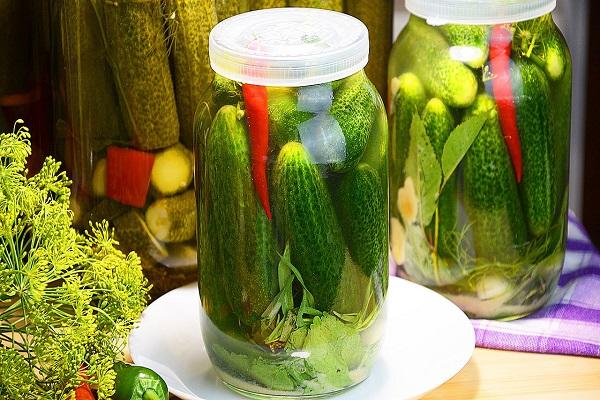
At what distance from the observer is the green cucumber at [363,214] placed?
2.59ft

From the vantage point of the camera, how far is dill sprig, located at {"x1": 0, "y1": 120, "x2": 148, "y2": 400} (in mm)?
677

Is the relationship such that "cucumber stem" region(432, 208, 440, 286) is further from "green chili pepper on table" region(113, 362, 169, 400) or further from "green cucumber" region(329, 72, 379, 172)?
"green chili pepper on table" region(113, 362, 169, 400)

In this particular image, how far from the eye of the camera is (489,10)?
89 centimetres

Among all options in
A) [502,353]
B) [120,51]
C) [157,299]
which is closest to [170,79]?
[120,51]

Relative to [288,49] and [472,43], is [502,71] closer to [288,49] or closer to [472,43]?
[472,43]

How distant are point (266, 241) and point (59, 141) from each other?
29cm

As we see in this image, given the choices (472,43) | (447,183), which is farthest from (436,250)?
(472,43)

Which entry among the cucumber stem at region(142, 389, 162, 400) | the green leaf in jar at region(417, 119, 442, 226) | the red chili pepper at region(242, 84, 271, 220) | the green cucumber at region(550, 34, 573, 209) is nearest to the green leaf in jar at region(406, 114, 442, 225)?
the green leaf in jar at region(417, 119, 442, 226)

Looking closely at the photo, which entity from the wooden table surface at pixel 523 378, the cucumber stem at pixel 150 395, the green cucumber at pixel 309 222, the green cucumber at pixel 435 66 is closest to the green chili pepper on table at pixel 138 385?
the cucumber stem at pixel 150 395

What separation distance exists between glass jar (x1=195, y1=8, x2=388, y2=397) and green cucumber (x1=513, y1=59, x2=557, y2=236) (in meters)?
0.14

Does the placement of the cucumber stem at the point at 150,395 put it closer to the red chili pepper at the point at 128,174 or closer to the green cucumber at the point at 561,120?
the red chili pepper at the point at 128,174

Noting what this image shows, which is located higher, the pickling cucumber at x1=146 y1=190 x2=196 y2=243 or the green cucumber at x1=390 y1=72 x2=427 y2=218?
the green cucumber at x1=390 y1=72 x2=427 y2=218

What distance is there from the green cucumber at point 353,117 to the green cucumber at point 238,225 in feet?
0.20

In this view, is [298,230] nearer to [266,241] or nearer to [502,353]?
[266,241]
